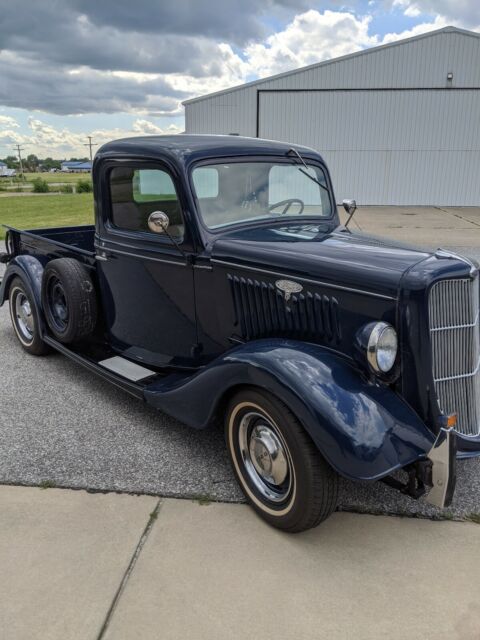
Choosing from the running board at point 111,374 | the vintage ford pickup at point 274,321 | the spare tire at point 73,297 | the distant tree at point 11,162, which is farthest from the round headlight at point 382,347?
the distant tree at point 11,162

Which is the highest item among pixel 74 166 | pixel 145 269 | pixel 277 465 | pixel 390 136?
pixel 74 166

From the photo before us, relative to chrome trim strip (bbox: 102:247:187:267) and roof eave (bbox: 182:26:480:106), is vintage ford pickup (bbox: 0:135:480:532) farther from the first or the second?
roof eave (bbox: 182:26:480:106)

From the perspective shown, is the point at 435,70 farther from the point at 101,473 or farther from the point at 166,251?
the point at 101,473

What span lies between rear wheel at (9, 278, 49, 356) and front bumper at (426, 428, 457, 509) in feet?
11.6

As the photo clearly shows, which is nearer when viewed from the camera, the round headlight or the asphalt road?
the round headlight

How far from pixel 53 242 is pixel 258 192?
2.05 metres

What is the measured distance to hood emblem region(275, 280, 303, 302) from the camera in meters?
2.75

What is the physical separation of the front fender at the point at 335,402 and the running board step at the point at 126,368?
0.97m

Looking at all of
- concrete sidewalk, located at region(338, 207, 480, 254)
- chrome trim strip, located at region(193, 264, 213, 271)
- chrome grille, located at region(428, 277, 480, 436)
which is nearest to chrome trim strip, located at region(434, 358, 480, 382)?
chrome grille, located at region(428, 277, 480, 436)

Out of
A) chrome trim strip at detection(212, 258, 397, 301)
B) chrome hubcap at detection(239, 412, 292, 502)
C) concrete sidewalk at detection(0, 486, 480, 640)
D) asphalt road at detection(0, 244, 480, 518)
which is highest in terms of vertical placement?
chrome trim strip at detection(212, 258, 397, 301)

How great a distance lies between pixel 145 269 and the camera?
352 centimetres

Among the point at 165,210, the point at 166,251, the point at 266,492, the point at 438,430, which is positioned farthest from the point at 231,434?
the point at 165,210

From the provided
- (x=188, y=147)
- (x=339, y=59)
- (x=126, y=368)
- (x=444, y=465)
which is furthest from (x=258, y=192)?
(x=339, y=59)

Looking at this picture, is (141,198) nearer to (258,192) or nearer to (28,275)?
(258,192)
